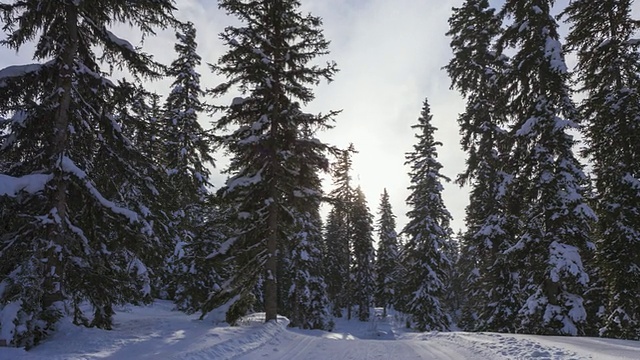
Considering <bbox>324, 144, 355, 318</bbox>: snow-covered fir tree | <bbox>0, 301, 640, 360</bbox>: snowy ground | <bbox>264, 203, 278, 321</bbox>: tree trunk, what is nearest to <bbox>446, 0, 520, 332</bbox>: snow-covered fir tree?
<bbox>0, 301, 640, 360</bbox>: snowy ground

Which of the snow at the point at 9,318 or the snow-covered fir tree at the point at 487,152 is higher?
the snow-covered fir tree at the point at 487,152

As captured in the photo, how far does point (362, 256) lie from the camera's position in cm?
4969

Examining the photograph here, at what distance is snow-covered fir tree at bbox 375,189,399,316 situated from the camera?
166 ft

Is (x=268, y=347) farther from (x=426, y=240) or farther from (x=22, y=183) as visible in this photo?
(x=426, y=240)

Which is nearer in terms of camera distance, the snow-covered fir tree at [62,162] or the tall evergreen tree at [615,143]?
the snow-covered fir tree at [62,162]

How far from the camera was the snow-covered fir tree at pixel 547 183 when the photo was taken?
12492 millimetres

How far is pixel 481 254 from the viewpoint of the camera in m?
18.7

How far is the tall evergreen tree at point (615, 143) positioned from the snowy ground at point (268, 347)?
561cm

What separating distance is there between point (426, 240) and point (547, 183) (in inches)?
607

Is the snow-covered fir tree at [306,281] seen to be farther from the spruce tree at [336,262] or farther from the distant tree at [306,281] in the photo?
the spruce tree at [336,262]

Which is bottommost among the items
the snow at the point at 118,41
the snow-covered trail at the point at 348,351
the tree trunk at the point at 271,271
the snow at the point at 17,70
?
the snow-covered trail at the point at 348,351

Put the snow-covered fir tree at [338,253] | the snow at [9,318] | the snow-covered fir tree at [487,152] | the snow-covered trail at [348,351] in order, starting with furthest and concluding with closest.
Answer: the snow-covered fir tree at [338,253] < the snow-covered fir tree at [487,152] < the snow-covered trail at [348,351] < the snow at [9,318]

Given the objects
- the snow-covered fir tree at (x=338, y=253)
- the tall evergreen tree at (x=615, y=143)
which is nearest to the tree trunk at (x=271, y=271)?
the tall evergreen tree at (x=615, y=143)

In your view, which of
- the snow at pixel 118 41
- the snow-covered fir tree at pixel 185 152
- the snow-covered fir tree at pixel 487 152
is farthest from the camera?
the snow-covered fir tree at pixel 185 152
